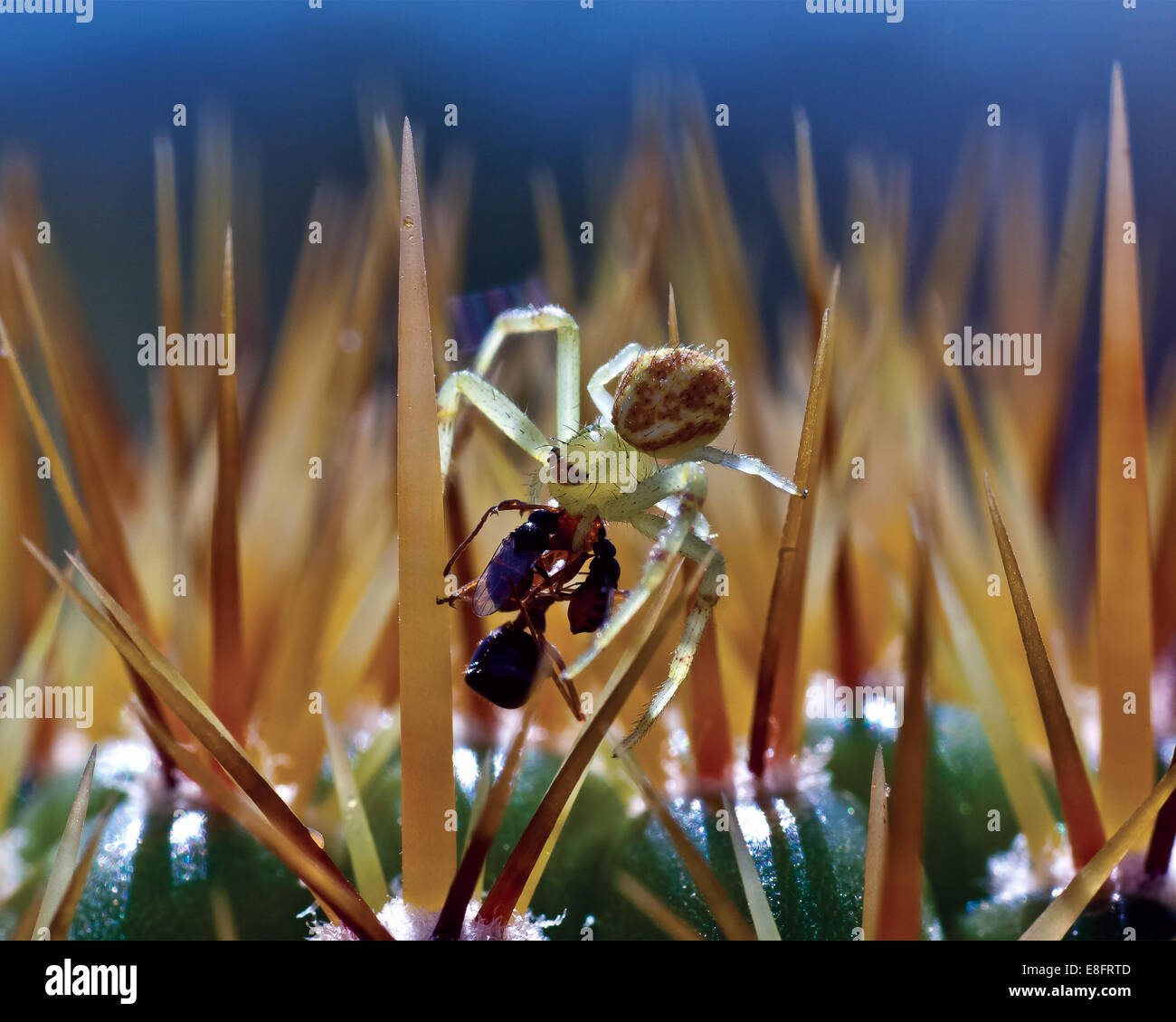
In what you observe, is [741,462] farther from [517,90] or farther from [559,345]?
[517,90]

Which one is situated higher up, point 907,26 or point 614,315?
point 907,26

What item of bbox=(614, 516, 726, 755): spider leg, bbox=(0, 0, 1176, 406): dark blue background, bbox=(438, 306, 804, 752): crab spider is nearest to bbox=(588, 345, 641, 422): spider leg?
bbox=(438, 306, 804, 752): crab spider

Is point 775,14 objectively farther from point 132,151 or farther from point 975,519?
point 132,151

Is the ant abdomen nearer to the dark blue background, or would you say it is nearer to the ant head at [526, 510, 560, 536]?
the ant head at [526, 510, 560, 536]

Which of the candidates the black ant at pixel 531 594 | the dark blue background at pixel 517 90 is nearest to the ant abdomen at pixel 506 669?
the black ant at pixel 531 594

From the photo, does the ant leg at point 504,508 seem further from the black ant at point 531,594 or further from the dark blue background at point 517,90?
the dark blue background at point 517,90
